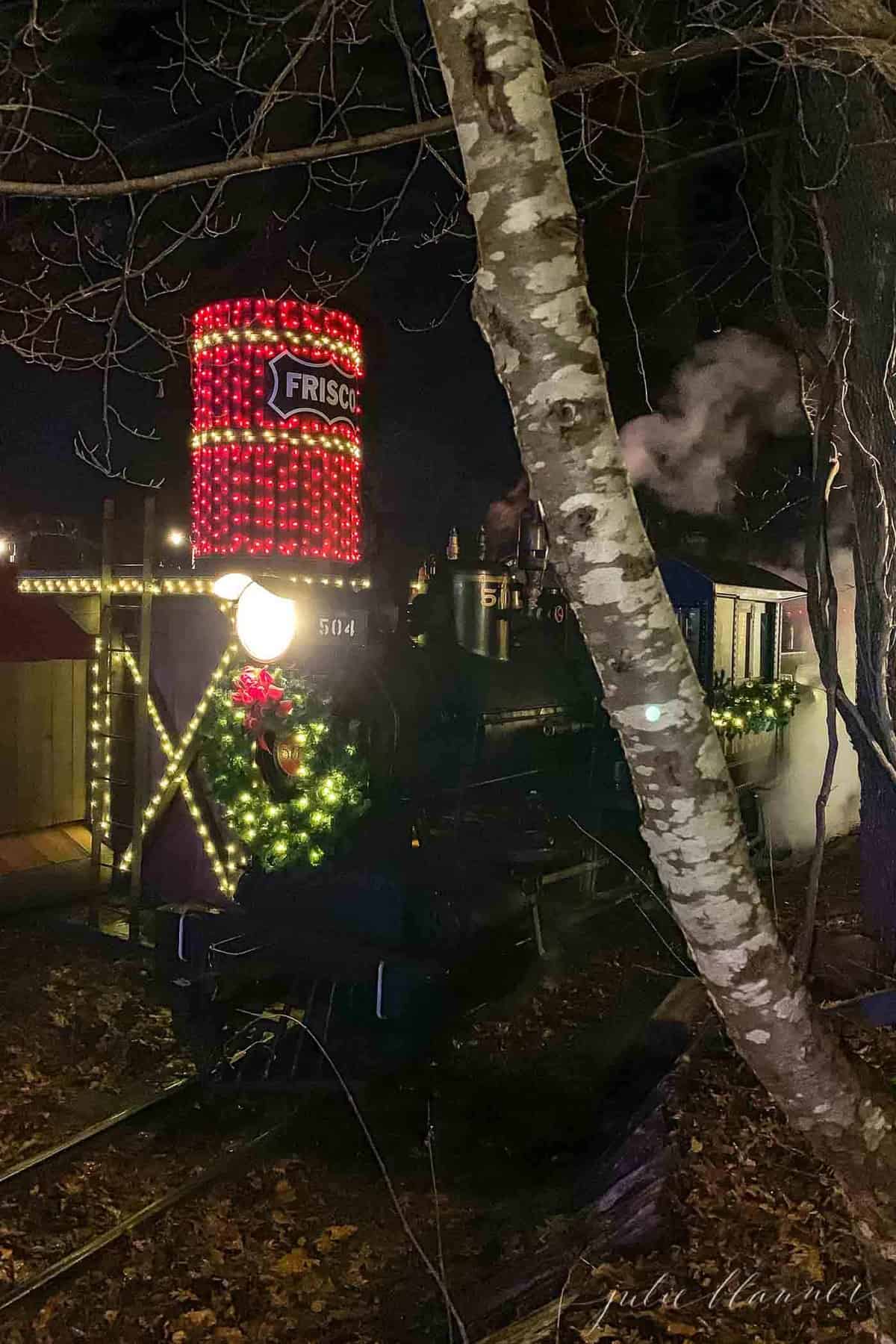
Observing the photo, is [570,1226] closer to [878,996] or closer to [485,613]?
[878,996]

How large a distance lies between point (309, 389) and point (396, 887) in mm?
6218

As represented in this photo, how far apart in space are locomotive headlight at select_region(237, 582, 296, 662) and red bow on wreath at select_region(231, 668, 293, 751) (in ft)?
1.69

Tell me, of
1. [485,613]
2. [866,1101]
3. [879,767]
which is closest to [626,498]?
[866,1101]

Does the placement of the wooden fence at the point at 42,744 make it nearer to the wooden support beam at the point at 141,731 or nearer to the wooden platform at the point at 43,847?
the wooden platform at the point at 43,847

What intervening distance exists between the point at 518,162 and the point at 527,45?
0.41 meters

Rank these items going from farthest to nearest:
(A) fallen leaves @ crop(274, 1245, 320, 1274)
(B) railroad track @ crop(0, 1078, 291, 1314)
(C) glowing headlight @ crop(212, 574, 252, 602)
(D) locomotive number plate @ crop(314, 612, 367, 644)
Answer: (D) locomotive number plate @ crop(314, 612, 367, 644)
(C) glowing headlight @ crop(212, 574, 252, 602)
(A) fallen leaves @ crop(274, 1245, 320, 1274)
(B) railroad track @ crop(0, 1078, 291, 1314)

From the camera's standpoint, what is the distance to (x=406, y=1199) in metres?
6.45

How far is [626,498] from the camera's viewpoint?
9.86 ft

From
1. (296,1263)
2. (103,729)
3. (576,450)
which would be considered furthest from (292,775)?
(576,450)

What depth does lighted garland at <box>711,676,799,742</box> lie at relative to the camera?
15812mm

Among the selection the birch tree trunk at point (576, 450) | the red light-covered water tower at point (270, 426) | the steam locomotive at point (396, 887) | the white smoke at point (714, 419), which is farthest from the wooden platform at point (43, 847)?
the white smoke at point (714, 419)

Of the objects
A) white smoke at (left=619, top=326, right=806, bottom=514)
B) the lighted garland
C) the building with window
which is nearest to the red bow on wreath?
the lighted garland

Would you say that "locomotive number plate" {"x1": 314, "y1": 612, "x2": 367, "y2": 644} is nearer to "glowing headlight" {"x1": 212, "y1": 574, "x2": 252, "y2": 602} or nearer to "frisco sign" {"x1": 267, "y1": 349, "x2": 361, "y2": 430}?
"glowing headlight" {"x1": 212, "y1": 574, "x2": 252, "y2": 602}

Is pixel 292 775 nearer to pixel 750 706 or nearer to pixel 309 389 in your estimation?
pixel 309 389
